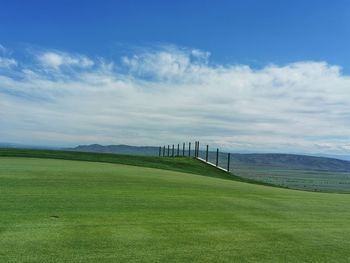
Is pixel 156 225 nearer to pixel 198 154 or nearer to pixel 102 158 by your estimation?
pixel 102 158

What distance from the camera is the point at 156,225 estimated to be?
231 inches

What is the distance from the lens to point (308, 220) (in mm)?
7113

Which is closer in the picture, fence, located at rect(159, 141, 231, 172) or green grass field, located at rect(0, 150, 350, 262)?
green grass field, located at rect(0, 150, 350, 262)

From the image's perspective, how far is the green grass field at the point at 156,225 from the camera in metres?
4.64

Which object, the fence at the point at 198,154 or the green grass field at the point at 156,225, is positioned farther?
the fence at the point at 198,154

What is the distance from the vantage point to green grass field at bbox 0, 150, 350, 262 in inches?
183

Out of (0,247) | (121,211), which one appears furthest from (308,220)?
(0,247)

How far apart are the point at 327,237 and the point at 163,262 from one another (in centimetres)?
274

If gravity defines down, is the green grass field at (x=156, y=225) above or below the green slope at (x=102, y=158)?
below

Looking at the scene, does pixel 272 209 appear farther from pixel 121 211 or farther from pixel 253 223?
pixel 121 211

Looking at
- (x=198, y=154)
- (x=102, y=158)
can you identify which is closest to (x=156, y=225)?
(x=102, y=158)

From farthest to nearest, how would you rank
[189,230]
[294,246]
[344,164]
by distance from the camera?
[344,164] < [189,230] < [294,246]

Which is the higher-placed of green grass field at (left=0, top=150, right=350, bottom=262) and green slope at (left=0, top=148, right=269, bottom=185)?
green slope at (left=0, top=148, right=269, bottom=185)

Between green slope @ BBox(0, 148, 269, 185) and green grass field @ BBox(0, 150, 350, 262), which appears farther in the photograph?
green slope @ BBox(0, 148, 269, 185)
